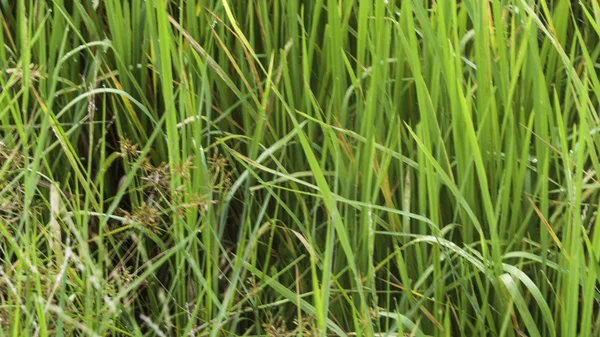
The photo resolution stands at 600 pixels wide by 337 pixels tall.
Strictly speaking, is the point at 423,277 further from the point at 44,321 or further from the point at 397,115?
the point at 44,321

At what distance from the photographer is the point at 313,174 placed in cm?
115

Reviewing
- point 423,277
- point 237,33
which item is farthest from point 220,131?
point 423,277

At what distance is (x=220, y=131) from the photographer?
128 cm

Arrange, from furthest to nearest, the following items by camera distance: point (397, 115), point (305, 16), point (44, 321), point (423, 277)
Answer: point (305, 16) < point (397, 115) < point (423, 277) < point (44, 321)

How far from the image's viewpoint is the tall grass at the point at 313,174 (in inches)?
41.6

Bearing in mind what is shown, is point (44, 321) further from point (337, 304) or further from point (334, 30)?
point (334, 30)

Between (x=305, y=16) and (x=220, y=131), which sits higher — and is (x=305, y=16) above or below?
above

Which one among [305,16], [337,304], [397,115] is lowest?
[337,304]

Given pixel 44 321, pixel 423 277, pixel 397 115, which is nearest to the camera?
pixel 44 321

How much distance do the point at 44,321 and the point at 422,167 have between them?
48cm

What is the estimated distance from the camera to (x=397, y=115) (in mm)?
1199

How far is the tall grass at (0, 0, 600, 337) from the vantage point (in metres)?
1.06

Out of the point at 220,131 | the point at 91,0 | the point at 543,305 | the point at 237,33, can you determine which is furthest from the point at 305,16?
the point at 543,305

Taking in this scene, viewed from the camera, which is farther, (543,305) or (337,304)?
(337,304)
